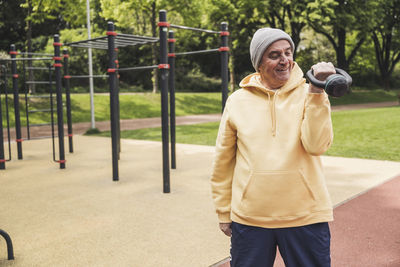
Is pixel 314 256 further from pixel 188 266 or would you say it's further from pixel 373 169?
pixel 373 169

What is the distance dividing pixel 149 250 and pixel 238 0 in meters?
25.1

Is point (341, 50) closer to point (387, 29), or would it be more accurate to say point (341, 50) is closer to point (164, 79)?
point (387, 29)

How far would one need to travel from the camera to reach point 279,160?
176 centimetres

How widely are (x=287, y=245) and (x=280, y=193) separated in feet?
0.83

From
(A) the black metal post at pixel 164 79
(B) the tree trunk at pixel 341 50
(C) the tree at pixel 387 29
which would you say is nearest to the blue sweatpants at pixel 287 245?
(A) the black metal post at pixel 164 79

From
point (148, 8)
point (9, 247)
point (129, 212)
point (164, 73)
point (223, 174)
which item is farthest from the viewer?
point (148, 8)

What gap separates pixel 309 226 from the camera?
180 centimetres

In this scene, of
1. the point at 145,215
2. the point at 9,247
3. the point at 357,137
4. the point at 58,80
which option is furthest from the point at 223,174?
the point at 357,137

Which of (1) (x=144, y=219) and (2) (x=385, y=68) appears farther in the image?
(2) (x=385, y=68)

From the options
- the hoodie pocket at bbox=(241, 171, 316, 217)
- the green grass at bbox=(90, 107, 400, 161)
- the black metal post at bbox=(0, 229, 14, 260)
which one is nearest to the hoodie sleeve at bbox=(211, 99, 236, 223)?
the hoodie pocket at bbox=(241, 171, 316, 217)

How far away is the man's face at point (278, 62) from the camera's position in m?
1.81

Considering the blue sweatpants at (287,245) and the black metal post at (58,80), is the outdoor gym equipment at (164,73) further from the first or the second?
the blue sweatpants at (287,245)

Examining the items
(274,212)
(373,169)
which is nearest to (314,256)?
(274,212)

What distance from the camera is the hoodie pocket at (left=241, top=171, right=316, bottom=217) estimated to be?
1772mm
